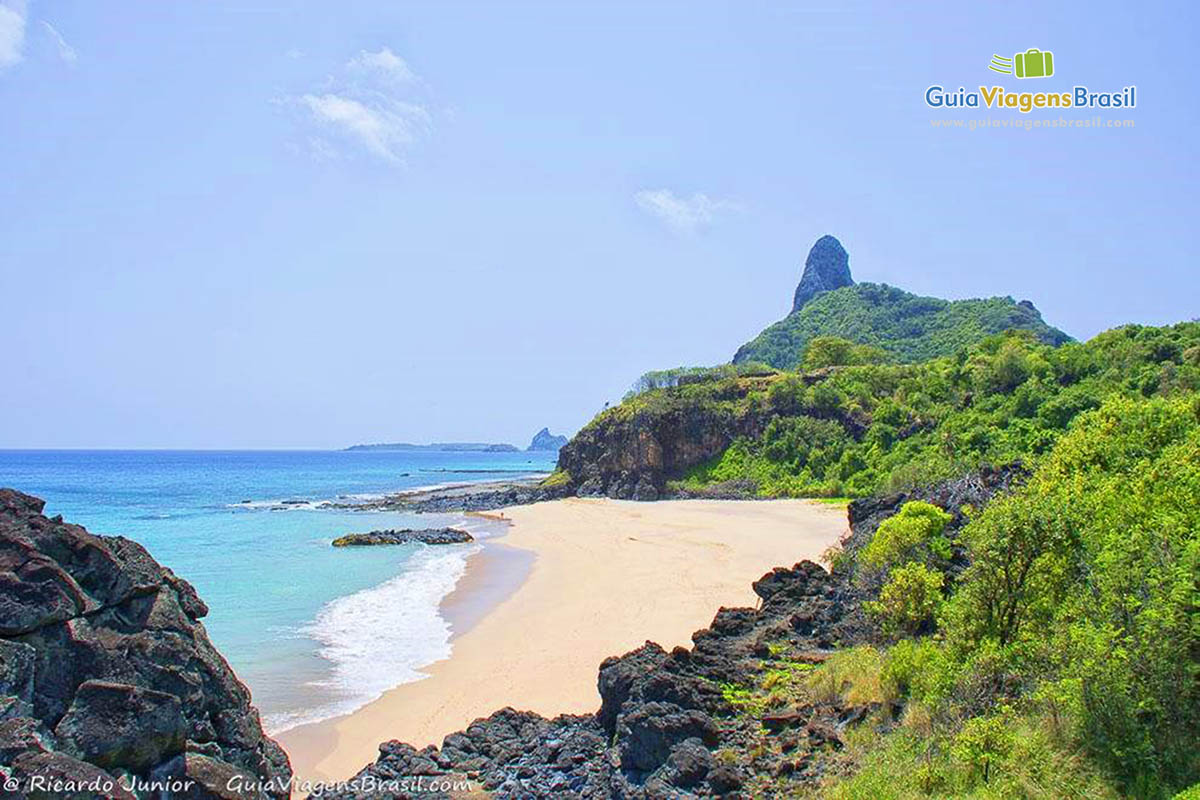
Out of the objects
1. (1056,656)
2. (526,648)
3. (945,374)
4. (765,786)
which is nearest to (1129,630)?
(1056,656)

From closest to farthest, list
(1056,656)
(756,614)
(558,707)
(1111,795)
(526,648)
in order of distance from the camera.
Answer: (1111,795) < (1056,656) < (558,707) < (756,614) < (526,648)

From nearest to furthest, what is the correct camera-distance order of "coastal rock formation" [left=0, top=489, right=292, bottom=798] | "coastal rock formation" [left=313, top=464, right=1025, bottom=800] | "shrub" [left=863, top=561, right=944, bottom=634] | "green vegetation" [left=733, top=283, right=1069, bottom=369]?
"coastal rock formation" [left=0, top=489, right=292, bottom=798], "coastal rock formation" [left=313, top=464, right=1025, bottom=800], "shrub" [left=863, top=561, right=944, bottom=634], "green vegetation" [left=733, top=283, right=1069, bottom=369]

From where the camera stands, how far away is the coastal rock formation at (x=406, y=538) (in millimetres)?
48594

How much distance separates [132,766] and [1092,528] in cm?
1373

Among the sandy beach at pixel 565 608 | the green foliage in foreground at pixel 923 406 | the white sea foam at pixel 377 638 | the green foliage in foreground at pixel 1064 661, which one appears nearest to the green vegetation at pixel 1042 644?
the green foliage in foreground at pixel 1064 661

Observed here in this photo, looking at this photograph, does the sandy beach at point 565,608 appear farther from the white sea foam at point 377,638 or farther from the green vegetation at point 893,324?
the green vegetation at point 893,324

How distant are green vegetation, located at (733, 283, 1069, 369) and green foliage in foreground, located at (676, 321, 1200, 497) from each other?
48.9 meters

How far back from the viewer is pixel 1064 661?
10.4m

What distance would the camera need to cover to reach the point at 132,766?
25.3ft

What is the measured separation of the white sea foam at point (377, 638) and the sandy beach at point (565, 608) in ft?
2.00

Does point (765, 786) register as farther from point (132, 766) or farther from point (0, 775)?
point (0, 775)

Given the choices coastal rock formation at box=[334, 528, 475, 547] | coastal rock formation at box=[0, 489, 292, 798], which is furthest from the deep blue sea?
coastal rock formation at box=[0, 489, 292, 798]

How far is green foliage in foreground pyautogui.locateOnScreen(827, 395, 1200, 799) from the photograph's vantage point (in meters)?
8.98

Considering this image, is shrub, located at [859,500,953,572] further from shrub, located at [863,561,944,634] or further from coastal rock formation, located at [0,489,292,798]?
coastal rock formation, located at [0,489,292,798]
